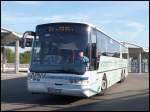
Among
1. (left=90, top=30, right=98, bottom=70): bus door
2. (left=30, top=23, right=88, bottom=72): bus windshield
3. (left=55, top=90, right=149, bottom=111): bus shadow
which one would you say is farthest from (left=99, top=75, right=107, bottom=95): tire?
(left=30, top=23, right=88, bottom=72): bus windshield

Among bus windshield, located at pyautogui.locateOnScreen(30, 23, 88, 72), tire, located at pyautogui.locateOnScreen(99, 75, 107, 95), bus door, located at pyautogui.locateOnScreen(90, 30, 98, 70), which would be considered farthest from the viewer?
tire, located at pyautogui.locateOnScreen(99, 75, 107, 95)

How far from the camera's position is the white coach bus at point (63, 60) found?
14.5 m

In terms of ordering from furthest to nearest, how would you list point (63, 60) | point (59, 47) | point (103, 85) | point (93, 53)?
1. point (103, 85)
2. point (93, 53)
3. point (59, 47)
4. point (63, 60)

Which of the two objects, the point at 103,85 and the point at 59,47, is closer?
the point at 59,47

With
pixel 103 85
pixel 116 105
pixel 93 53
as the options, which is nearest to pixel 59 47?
pixel 93 53

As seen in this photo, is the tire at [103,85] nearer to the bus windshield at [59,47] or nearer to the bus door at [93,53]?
the bus door at [93,53]

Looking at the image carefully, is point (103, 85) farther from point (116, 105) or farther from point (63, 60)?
point (116, 105)

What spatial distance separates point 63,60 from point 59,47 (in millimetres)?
528

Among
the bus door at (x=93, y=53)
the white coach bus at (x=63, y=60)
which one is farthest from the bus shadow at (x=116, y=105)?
the bus door at (x=93, y=53)

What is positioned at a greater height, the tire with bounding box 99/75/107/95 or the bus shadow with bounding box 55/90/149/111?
the tire with bounding box 99/75/107/95

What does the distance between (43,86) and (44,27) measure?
2.23 meters

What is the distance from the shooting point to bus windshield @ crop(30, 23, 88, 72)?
1463 centimetres

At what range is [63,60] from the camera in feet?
48.2

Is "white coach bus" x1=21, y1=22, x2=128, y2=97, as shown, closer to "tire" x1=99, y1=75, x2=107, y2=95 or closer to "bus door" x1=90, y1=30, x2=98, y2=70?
"bus door" x1=90, y1=30, x2=98, y2=70
